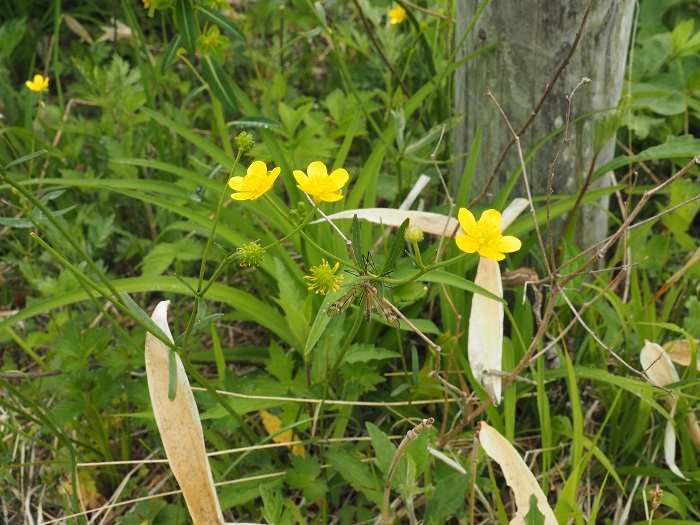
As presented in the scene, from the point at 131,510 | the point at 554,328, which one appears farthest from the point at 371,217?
the point at 131,510

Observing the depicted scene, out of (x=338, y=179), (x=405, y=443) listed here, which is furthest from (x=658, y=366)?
(x=338, y=179)

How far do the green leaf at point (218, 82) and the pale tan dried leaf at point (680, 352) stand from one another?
1112 mm

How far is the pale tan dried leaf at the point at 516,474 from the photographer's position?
1.23 metres

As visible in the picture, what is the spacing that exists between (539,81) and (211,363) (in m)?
1.07

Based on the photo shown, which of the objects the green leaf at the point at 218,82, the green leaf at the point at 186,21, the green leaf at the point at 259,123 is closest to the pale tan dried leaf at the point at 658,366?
the green leaf at the point at 259,123

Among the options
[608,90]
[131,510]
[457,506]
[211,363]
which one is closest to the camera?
[457,506]

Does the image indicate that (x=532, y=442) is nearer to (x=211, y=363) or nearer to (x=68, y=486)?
(x=211, y=363)

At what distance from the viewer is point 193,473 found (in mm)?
1250

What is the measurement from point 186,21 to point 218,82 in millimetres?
151

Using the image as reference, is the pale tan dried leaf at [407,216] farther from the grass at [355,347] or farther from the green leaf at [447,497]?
the green leaf at [447,497]

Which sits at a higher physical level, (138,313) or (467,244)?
(467,244)

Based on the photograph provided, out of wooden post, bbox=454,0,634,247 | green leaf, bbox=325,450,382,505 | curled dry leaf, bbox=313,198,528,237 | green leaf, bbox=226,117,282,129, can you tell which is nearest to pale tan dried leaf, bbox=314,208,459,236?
curled dry leaf, bbox=313,198,528,237

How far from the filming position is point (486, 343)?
1.41m

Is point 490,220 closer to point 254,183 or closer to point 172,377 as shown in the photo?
point 254,183
